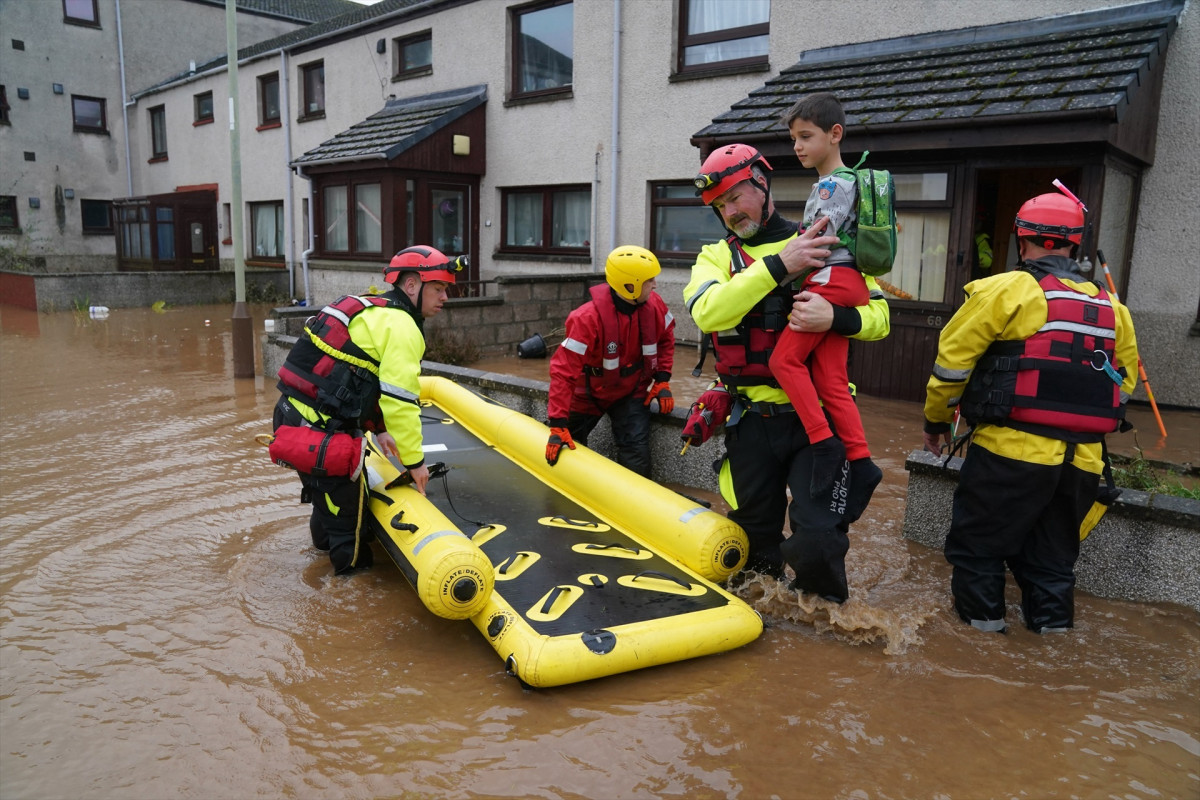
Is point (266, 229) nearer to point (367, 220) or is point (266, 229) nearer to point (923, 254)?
point (367, 220)

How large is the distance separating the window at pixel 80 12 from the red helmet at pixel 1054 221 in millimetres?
31065

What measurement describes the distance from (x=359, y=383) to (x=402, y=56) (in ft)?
50.3

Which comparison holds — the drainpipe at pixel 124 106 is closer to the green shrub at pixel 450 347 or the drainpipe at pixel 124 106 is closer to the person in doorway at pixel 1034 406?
the green shrub at pixel 450 347

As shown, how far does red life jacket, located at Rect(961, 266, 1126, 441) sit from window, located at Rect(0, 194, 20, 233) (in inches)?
1210

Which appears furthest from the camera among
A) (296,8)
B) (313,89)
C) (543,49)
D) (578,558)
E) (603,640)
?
(296,8)

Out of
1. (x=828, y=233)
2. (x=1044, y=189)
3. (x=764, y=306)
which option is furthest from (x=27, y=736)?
(x=1044, y=189)

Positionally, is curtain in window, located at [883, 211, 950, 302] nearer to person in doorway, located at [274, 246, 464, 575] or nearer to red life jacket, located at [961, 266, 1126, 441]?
red life jacket, located at [961, 266, 1126, 441]

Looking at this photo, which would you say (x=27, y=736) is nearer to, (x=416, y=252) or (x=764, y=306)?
(x=416, y=252)

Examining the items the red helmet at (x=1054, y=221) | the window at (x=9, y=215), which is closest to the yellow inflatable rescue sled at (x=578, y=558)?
the red helmet at (x=1054, y=221)

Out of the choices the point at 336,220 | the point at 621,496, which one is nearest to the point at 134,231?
the point at 336,220

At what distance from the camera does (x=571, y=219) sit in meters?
15.0

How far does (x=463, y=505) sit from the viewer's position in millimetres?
4910

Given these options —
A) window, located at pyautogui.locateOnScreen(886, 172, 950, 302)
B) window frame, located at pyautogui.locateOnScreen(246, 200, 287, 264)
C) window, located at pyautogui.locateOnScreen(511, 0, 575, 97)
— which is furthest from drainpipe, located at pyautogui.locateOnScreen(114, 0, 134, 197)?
window, located at pyautogui.locateOnScreen(886, 172, 950, 302)

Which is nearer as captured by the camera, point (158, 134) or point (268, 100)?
point (268, 100)
